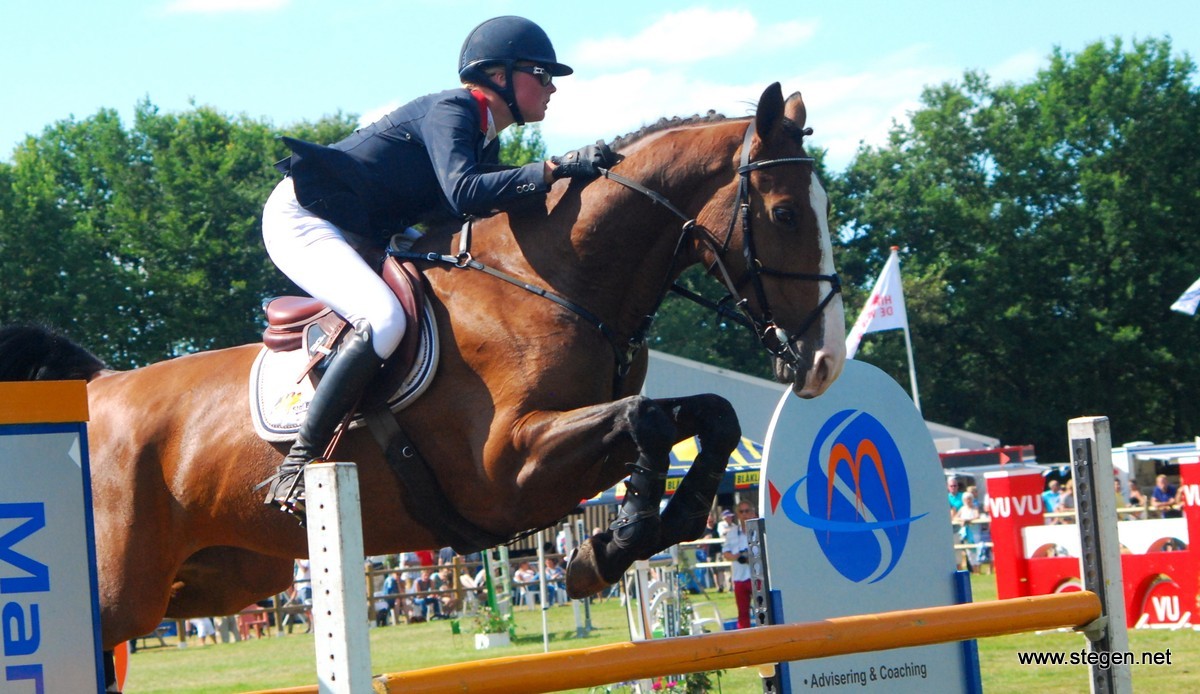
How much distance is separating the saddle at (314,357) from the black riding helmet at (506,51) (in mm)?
679

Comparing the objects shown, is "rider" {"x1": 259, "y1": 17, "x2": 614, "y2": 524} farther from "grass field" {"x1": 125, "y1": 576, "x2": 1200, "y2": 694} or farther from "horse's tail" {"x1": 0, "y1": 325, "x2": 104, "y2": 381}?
"grass field" {"x1": 125, "y1": 576, "x2": 1200, "y2": 694}

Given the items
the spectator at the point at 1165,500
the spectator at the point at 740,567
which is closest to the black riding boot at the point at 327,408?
the spectator at the point at 740,567

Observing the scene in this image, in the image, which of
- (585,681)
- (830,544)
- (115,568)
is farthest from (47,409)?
(830,544)

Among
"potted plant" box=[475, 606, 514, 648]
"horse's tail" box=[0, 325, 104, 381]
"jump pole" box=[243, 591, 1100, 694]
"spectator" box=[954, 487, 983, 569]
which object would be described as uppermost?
"horse's tail" box=[0, 325, 104, 381]

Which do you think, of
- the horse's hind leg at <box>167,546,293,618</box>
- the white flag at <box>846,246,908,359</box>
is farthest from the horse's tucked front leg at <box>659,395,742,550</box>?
the white flag at <box>846,246,908,359</box>

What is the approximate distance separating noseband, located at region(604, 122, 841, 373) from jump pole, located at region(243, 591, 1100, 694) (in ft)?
2.71

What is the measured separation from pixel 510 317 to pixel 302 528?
41.6 inches

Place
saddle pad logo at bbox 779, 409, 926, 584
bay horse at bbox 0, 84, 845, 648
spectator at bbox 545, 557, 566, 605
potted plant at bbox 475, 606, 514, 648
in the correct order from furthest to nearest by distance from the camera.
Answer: spectator at bbox 545, 557, 566, 605 → potted plant at bbox 475, 606, 514, 648 → saddle pad logo at bbox 779, 409, 926, 584 → bay horse at bbox 0, 84, 845, 648

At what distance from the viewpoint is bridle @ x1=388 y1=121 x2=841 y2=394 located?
402 cm

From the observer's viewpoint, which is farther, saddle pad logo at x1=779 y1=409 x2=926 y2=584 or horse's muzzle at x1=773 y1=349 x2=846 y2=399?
saddle pad logo at x1=779 y1=409 x2=926 y2=584

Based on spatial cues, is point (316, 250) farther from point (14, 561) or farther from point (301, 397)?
point (14, 561)

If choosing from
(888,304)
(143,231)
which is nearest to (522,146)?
(143,231)

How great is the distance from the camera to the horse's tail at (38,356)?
5.28 meters

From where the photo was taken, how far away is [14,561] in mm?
2617
